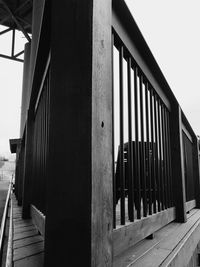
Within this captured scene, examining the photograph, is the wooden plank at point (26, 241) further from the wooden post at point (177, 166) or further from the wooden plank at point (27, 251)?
the wooden post at point (177, 166)

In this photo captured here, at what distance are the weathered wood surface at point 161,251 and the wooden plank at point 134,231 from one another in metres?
0.08

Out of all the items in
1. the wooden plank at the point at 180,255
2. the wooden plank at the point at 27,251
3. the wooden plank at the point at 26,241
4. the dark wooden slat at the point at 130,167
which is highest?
the dark wooden slat at the point at 130,167

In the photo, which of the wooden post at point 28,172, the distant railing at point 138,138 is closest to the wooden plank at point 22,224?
the wooden post at point 28,172

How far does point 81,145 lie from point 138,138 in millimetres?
599

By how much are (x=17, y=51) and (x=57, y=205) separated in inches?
431

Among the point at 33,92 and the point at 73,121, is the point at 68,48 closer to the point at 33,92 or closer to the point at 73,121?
the point at 73,121

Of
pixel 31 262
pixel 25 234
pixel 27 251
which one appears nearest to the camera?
pixel 31 262

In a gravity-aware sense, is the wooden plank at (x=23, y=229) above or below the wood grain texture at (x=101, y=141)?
below

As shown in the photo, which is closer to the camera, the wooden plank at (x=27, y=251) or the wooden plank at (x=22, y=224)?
the wooden plank at (x=27, y=251)

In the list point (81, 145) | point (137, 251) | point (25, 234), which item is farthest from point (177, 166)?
point (81, 145)

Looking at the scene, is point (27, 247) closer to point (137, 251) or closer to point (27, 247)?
point (27, 247)

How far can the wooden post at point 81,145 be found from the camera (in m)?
0.59

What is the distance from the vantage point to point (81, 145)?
2.04 feet

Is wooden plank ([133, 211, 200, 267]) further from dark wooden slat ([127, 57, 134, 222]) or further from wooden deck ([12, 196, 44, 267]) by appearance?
wooden deck ([12, 196, 44, 267])
